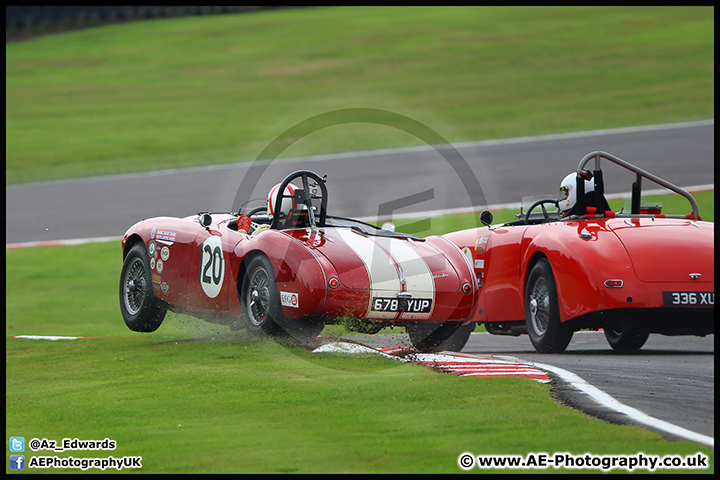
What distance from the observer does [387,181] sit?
19.9 m

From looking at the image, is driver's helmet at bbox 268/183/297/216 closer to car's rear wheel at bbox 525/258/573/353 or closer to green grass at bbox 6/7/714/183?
car's rear wheel at bbox 525/258/573/353

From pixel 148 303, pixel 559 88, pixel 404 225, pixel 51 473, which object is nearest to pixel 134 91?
pixel 559 88

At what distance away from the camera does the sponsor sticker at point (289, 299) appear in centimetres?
758

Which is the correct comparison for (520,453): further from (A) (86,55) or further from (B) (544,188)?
(A) (86,55)

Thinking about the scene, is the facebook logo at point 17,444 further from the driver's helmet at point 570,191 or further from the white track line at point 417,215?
the white track line at point 417,215

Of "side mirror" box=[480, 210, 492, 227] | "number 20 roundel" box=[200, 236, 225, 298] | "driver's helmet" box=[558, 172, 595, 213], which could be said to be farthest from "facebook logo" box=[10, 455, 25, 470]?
"driver's helmet" box=[558, 172, 595, 213]

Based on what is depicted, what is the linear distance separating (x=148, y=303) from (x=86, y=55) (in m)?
33.0

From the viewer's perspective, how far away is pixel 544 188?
1844 centimetres

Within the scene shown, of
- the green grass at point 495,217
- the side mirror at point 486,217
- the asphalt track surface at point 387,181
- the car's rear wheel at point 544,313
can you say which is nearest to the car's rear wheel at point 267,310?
the car's rear wheel at point 544,313

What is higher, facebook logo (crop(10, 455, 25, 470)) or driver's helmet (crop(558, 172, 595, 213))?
driver's helmet (crop(558, 172, 595, 213))

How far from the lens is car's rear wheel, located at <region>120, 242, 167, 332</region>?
31.2ft

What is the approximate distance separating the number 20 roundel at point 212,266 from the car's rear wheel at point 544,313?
287 centimetres

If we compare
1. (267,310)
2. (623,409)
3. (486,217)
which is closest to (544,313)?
(486,217)

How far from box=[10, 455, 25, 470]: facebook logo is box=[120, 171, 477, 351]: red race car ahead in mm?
2879
